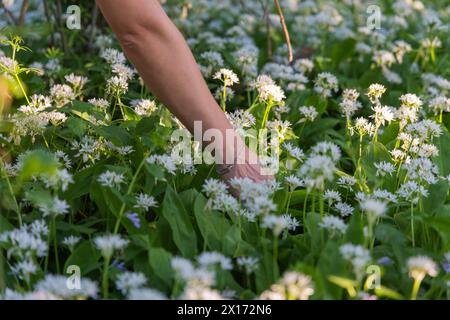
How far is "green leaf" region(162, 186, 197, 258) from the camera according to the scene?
5.68 feet

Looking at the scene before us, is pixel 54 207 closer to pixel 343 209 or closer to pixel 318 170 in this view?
pixel 318 170

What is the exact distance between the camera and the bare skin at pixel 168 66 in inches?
74.7

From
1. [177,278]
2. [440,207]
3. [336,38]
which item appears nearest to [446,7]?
[336,38]

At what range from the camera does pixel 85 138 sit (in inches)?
83.7

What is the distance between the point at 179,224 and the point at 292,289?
17.7 inches

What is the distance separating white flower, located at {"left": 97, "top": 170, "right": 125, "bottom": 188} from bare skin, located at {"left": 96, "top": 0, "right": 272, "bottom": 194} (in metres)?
0.26

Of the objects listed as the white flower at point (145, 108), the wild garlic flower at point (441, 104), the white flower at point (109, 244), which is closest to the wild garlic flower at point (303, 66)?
the wild garlic flower at point (441, 104)

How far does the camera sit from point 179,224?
5.87 feet

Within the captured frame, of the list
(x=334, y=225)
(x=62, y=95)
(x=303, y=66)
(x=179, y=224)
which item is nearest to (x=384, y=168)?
(x=334, y=225)

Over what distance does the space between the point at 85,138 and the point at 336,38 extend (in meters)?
2.18

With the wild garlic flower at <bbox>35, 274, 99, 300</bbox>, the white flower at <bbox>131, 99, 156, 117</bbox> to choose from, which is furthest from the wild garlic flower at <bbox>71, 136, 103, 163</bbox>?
the wild garlic flower at <bbox>35, 274, 99, 300</bbox>

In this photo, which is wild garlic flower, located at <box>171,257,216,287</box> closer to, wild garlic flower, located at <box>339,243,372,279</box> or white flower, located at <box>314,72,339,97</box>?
wild garlic flower, located at <box>339,243,372,279</box>
